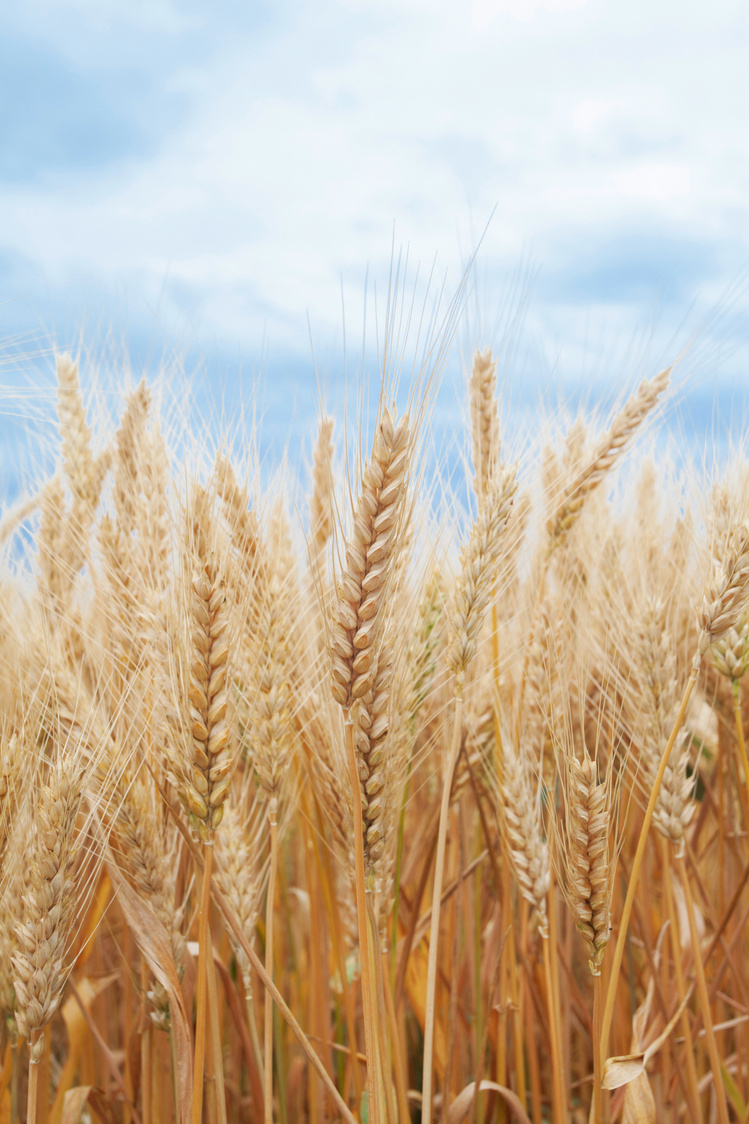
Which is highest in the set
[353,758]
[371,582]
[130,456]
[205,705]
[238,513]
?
[130,456]

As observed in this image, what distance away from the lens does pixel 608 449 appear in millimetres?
1967

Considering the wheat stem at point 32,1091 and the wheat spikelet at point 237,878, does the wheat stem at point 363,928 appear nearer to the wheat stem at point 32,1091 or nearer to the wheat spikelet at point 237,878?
the wheat spikelet at point 237,878

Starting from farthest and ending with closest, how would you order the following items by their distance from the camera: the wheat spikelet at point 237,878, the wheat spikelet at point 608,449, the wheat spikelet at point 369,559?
1. the wheat spikelet at point 608,449
2. the wheat spikelet at point 237,878
3. the wheat spikelet at point 369,559

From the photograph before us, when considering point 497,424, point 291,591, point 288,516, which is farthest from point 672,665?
point 288,516

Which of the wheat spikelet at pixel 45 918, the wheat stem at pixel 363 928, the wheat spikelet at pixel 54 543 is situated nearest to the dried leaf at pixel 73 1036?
the wheat spikelet at pixel 45 918

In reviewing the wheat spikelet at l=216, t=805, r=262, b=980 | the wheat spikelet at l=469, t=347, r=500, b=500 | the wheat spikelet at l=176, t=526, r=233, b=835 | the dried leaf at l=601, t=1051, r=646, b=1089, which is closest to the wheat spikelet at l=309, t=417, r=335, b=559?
the wheat spikelet at l=469, t=347, r=500, b=500

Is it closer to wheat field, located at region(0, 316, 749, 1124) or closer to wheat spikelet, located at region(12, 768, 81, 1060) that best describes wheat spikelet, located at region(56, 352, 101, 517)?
wheat field, located at region(0, 316, 749, 1124)

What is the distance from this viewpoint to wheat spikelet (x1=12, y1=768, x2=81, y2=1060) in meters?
1.14

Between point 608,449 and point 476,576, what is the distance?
0.82 metres

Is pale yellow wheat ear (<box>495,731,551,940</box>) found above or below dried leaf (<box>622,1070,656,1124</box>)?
above

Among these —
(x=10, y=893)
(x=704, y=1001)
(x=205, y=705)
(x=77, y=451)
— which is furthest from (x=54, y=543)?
(x=704, y=1001)

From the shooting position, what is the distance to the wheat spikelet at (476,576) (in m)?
1.30

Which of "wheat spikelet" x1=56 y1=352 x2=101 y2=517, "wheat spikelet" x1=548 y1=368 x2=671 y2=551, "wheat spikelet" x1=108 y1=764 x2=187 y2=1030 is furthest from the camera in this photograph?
"wheat spikelet" x1=56 y1=352 x2=101 y2=517

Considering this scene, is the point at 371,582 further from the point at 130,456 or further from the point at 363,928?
the point at 130,456
